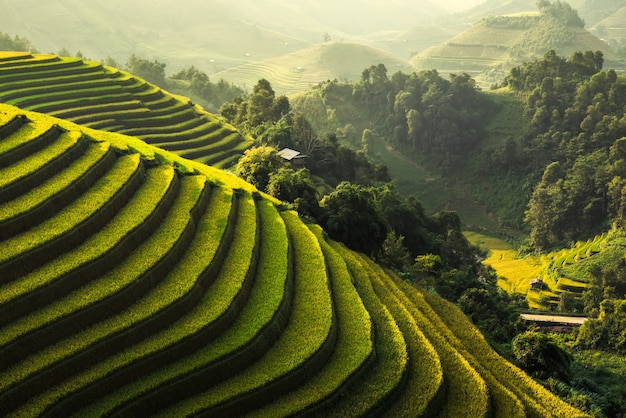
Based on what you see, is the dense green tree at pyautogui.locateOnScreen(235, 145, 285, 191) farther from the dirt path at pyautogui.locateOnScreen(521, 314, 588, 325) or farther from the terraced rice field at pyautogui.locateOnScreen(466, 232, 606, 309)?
the terraced rice field at pyautogui.locateOnScreen(466, 232, 606, 309)

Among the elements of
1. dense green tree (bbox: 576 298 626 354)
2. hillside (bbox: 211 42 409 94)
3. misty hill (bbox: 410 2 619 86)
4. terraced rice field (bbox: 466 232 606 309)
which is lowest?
terraced rice field (bbox: 466 232 606 309)

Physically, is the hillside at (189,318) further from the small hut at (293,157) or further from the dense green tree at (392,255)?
the small hut at (293,157)

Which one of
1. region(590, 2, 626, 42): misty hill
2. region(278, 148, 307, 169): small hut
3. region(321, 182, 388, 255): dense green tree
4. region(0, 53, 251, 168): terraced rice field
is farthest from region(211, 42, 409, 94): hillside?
region(321, 182, 388, 255): dense green tree

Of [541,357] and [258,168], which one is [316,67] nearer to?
[258,168]

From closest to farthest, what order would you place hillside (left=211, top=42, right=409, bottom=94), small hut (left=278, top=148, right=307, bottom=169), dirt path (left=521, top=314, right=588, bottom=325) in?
dirt path (left=521, top=314, right=588, bottom=325), small hut (left=278, top=148, right=307, bottom=169), hillside (left=211, top=42, right=409, bottom=94)

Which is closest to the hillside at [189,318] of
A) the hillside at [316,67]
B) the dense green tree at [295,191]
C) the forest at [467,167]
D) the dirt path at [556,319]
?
the forest at [467,167]

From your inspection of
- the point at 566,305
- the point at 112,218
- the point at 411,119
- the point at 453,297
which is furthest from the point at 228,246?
the point at 411,119

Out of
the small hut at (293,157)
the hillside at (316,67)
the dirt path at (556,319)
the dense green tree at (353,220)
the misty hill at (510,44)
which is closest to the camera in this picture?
the dense green tree at (353,220)
